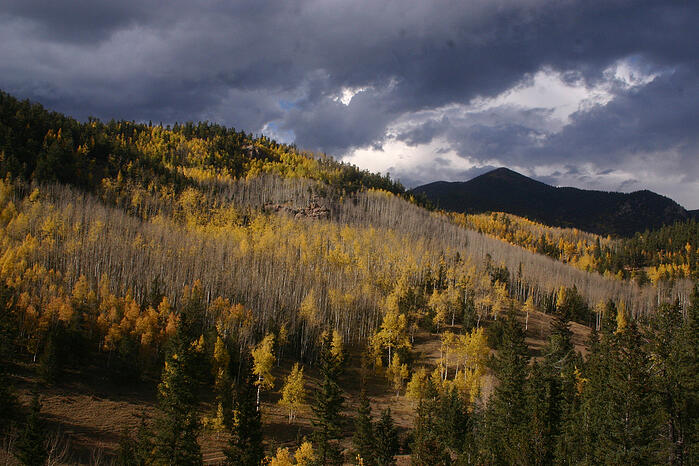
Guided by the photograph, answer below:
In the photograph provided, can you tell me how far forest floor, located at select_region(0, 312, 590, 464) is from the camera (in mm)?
39719

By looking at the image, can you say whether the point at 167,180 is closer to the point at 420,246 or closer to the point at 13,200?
the point at 13,200

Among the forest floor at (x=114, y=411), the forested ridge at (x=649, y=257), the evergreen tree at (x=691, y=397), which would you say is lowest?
the forest floor at (x=114, y=411)

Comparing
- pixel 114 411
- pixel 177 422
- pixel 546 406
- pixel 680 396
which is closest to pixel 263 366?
pixel 114 411

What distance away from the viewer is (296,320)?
7456cm

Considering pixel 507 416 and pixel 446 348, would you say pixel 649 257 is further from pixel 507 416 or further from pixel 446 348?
pixel 507 416

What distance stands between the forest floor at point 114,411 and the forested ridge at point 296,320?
0.86 meters

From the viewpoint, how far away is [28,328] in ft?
172

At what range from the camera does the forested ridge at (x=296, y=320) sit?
2822cm

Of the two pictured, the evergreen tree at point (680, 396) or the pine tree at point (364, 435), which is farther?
the pine tree at point (364, 435)

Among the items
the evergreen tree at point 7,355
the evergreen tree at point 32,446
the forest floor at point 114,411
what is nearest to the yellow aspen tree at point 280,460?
the forest floor at point 114,411

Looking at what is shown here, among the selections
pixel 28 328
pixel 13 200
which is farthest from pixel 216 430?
pixel 13 200

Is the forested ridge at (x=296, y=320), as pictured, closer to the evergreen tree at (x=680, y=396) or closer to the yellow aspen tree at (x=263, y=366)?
the evergreen tree at (x=680, y=396)

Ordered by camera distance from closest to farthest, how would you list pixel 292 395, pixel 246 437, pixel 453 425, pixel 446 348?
pixel 246 437, pixel 453 425, pixel 292 395, pixel 446 348

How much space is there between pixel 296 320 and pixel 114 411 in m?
33.6
